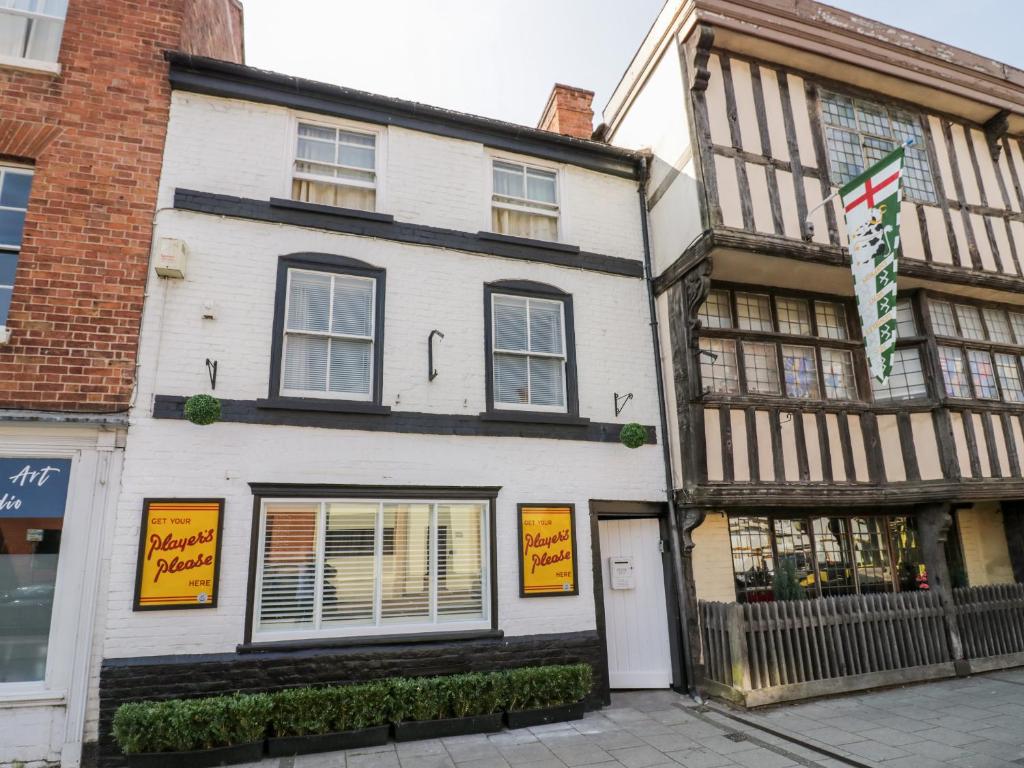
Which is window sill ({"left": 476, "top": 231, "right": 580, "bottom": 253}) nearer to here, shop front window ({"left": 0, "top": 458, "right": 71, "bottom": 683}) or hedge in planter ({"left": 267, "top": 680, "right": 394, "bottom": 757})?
shop front window ({"left": 0, "top": 458, "right": 71, "bottom": 683})

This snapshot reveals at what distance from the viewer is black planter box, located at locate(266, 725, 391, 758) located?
6.23 metres

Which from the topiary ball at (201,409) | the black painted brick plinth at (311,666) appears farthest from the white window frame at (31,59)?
the black painted brick plinth at (311,666)

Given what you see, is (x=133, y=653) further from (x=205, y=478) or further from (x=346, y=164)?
(x=346, y=164)

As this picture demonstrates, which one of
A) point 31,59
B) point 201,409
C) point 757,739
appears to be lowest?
point 757,739

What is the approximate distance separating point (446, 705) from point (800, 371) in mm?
7168

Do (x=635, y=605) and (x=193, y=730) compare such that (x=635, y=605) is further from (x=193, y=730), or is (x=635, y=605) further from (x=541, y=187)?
(x=541, y=187)

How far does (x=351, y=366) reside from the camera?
7820 mm

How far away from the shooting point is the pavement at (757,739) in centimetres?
597

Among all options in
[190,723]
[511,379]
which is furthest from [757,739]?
[190,723]

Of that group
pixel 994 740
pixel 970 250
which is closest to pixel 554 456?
pixel 994 740

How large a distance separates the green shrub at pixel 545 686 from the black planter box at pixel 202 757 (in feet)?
9.16

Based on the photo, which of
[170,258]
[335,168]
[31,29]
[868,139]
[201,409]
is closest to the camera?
[201,409]

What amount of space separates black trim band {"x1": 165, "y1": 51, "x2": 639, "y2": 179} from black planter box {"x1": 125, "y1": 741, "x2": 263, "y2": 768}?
7.85m

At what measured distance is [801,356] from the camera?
9594 mm
